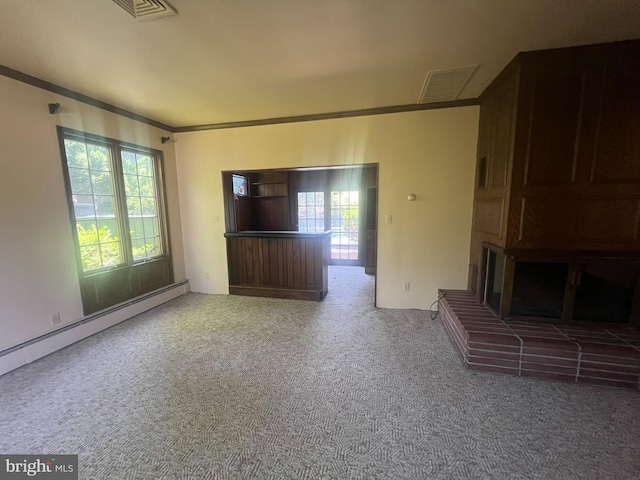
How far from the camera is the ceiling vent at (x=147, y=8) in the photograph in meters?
1.58

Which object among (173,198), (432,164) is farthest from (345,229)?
(173,198)

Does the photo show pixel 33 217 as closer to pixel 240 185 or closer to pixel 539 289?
pixel 240 185

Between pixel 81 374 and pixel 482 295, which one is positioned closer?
pixel 81 374

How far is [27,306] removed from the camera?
2461mm

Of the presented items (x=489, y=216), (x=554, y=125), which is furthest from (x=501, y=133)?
(x=489, y=216)

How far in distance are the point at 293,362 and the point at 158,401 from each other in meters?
1.09

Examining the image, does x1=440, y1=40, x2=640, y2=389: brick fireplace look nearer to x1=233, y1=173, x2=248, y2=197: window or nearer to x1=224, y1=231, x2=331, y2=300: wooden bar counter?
x1=224, y1=231, x2=331, y2=300: wooden bar counter

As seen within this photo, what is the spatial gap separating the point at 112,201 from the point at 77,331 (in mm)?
1566

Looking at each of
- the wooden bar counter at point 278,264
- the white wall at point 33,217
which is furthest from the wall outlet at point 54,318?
the wooden bar counter at point 278,264

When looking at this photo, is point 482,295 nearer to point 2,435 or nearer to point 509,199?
point 509,199

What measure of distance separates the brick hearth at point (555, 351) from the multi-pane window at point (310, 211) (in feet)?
14.8

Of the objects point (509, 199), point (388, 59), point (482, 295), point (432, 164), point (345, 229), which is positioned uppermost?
point (388, 59)

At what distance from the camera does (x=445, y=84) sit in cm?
269

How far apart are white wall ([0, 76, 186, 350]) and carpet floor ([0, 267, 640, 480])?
472 millimetres
